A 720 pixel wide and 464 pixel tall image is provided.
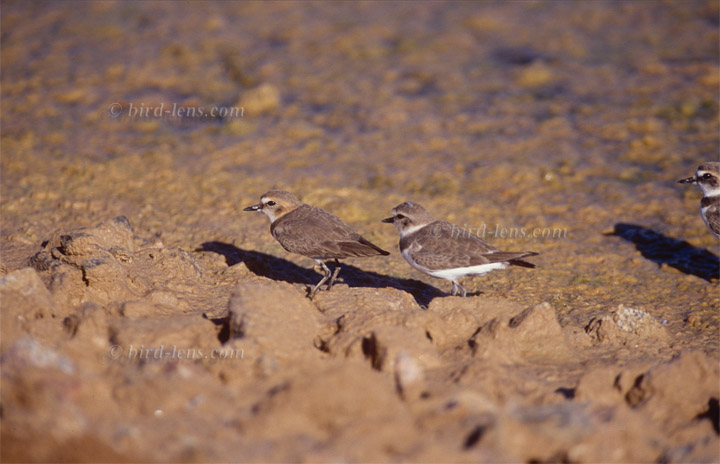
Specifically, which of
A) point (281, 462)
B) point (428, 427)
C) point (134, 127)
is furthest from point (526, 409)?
point (134, 127)

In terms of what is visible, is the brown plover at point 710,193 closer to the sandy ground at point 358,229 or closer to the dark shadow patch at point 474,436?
the sandy ground at point 358,229

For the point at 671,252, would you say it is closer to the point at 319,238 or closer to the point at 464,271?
the point at 464,271

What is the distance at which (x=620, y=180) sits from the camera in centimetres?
1005

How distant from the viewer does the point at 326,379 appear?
161 inches

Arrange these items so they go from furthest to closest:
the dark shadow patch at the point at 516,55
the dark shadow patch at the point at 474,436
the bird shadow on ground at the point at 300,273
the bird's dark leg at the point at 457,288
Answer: the dark shadow patch at the point at 516,55 < the bird shadow on ground at the point at 300,273 < the bird's dark leg at the point at 457,288 < the dark shadow patch at the point at 474,436

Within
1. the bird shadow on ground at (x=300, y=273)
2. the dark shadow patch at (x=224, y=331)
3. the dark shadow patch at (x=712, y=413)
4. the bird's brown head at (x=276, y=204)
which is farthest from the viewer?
the bird's brown head at (x=276, y=204)

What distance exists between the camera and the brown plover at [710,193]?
7969 mm

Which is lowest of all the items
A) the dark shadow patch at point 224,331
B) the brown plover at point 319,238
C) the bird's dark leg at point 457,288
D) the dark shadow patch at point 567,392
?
the bird's dark leg at point 457,288

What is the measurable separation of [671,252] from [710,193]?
885 millimetres

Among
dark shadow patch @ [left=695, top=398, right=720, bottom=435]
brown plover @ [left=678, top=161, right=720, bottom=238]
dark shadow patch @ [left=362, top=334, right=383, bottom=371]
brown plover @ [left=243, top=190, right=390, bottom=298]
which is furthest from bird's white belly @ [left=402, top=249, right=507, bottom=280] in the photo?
brown plover @ [left=678, top=161, right=720, bottom=238]

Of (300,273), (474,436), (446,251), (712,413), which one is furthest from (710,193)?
(474,436)

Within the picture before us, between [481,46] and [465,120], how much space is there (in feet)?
13.3

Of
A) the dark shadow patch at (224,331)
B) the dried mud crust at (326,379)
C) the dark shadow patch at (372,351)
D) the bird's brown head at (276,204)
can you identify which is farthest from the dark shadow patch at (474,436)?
the bird's brown head at (276,204)

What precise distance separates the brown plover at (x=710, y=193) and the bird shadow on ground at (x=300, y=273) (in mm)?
3411
